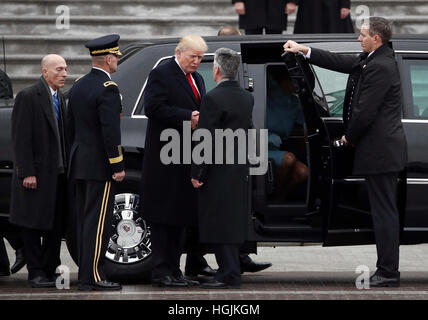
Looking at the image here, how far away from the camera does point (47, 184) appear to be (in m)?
10.4

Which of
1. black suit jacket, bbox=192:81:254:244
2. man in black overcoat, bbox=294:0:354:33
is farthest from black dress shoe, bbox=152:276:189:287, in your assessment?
man in black overcoat, bbox=294:0:354:33

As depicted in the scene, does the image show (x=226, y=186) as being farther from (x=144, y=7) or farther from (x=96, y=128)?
(x=144, y=7)

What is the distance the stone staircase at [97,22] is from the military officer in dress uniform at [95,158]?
6.10 m

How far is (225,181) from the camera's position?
396 inches

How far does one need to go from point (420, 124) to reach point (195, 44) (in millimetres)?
1763

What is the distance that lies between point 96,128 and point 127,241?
3.32 feet

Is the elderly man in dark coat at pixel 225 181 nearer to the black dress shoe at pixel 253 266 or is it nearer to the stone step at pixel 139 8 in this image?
the black dress shoe at pixel 253 266

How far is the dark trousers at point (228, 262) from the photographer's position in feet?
33.0

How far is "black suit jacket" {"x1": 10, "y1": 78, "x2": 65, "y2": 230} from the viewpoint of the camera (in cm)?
1031

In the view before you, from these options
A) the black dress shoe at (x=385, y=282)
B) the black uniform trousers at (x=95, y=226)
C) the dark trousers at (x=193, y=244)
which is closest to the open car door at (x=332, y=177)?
the black dress shoe at (x=385, y=282)

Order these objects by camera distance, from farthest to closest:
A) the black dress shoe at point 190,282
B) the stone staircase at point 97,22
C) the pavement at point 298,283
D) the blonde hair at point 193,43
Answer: the stone staircase at point 97,22, the black dress shoe at point 190,282, the blonde hair at point 193,43, the pavement at point 298,283

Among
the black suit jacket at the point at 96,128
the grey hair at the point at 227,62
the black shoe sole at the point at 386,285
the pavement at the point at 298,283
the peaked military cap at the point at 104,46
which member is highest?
the peaked military cap at the point at 104,46

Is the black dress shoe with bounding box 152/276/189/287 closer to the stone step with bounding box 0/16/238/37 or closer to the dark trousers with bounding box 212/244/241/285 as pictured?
the dark trousers with bounding box 212/244/241/285

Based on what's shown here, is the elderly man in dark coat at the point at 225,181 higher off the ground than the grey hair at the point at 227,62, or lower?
lower
